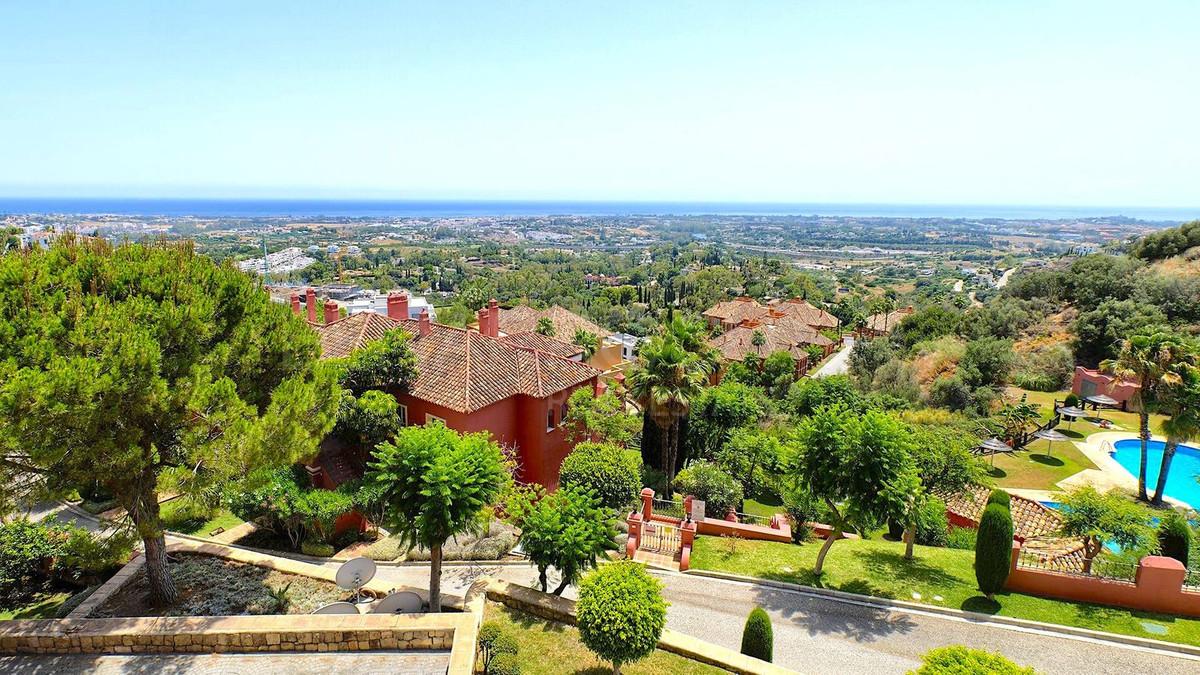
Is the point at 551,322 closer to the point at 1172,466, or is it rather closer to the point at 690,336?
the point at 690,336

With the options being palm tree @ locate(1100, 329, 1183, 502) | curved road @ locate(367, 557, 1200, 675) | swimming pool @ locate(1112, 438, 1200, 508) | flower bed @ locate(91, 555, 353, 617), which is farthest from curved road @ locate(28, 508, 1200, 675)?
swimming pool @ locate(1112, 438, 1200, 508)

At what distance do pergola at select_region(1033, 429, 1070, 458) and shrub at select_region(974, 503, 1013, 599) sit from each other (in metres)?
21.5

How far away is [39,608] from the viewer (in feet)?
50.9

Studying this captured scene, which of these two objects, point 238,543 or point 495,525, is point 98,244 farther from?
point 495,525

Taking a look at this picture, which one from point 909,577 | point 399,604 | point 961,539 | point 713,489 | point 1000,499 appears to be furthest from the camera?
point 713,489

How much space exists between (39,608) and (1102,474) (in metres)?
42.8

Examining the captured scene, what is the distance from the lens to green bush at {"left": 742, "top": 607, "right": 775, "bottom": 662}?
13125 mm

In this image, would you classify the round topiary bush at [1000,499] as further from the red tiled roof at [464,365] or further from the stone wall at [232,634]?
the red tiled roof at [464,365]

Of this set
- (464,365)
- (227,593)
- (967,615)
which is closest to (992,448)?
(967,615)

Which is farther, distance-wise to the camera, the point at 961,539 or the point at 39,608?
the point at 961,539

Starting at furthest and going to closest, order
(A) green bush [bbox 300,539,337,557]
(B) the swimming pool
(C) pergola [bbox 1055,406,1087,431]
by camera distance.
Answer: (C) pergola [bbox 1055,406,1087,431], (B) the swimming pool, (A) green bush [bbox 300,539,337,557]

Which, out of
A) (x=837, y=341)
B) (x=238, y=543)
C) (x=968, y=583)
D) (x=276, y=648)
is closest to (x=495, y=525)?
(x=238, y=543)

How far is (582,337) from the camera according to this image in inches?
1924

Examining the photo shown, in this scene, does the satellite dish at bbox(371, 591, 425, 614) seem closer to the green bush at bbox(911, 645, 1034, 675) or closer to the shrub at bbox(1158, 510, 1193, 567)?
the green bush at bbox(911, 645, 1034, 675)
